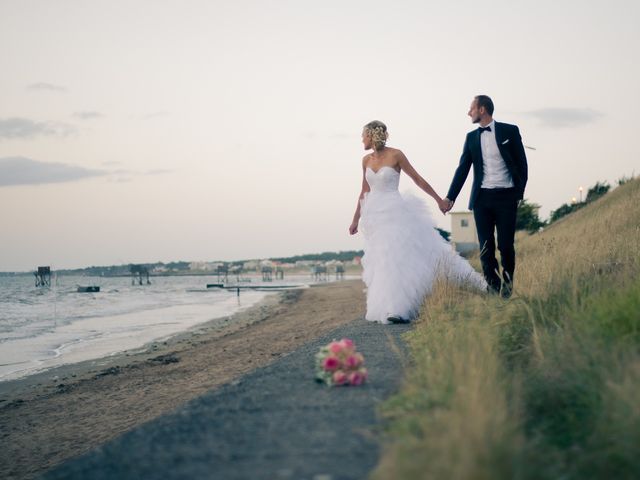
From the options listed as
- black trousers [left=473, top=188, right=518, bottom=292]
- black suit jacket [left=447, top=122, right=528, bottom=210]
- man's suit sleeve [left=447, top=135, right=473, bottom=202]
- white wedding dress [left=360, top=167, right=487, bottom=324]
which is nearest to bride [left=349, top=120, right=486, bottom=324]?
white wedding dress [left=360, top=167, right=487, bottom=324]

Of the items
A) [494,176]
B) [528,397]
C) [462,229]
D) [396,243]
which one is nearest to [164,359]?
[396,243]

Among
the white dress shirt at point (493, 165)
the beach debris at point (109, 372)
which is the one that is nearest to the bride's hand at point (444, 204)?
the white dress shirt at point (493, 165)

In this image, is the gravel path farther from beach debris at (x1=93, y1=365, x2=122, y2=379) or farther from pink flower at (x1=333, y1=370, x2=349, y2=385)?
beach debris at (x1=93, y1=365, x2=122, y2=379)

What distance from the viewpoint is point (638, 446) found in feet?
8.99

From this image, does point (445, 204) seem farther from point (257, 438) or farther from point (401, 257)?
point (257, 438)

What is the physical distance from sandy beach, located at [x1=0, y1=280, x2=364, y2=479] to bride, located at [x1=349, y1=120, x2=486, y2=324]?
9.76 feet

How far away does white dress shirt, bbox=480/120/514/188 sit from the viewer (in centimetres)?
772

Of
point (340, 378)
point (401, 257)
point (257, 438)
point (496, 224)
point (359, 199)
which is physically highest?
point (359, 199)

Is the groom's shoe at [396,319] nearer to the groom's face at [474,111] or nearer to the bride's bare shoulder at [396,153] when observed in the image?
the bride's bare shoulder at [396,153]

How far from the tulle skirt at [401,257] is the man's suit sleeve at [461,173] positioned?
17.0 inches

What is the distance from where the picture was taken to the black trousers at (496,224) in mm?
7727

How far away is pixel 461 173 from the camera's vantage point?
823 centimetres

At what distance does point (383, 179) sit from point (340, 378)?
14.1 feet

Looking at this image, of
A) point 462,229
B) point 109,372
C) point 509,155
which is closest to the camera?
point 509,155
